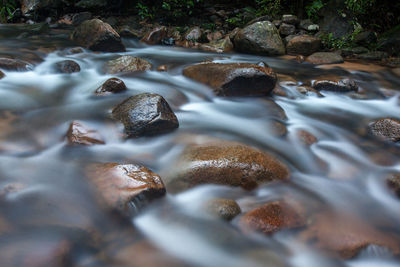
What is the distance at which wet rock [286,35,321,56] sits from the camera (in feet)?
27.0

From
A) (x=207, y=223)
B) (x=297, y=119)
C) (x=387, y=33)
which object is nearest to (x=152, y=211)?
(x=207, y=223)

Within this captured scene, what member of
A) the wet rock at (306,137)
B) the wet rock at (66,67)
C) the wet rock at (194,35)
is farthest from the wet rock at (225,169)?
the wet rock at (194,35)

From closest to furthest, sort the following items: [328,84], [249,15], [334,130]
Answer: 1. [334,130]
2. [328,84]
3. [249,15]

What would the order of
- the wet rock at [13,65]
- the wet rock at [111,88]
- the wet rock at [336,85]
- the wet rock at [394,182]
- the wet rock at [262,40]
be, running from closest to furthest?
the wet rock at [394,182] → the wet rock at [111,88] → the wet rock at [13,65] → the wet rock at [336,85] → the wet rock at [262,40]

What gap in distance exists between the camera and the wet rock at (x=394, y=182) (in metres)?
2.90

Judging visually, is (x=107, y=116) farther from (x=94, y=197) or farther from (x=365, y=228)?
(x=365, y=228)

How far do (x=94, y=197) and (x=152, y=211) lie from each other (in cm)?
47

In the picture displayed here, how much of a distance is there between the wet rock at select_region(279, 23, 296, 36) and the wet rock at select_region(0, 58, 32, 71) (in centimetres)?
677

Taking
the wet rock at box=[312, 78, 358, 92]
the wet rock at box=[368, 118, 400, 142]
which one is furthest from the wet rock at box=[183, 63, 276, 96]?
the wet rock at box=[368, 118, 400, 142]

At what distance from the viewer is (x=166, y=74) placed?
6203 millimetres

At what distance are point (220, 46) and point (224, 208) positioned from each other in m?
7.19

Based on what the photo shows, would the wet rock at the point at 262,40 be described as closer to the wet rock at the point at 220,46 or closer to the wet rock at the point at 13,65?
the wet rock at the point at 220,46

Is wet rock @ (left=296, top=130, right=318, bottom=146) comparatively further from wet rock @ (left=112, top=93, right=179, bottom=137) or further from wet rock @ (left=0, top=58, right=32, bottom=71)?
wet rock @ (left=0, top=58, right=32, bottom=71)

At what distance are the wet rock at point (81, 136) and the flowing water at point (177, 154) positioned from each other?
80mm
